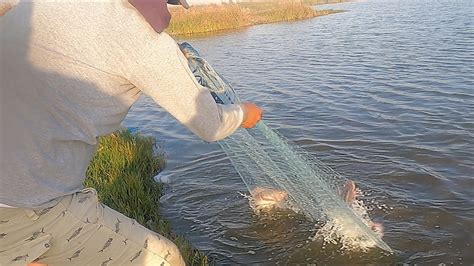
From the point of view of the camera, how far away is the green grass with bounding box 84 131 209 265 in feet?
15.0

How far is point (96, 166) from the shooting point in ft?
18.9

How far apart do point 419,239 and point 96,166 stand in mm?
3843

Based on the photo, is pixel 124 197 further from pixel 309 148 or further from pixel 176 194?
pixel 309 148

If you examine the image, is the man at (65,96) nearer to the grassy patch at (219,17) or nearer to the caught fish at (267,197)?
the caught fish at (267,197)

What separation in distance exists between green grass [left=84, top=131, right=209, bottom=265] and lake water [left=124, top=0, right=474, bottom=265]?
277mm

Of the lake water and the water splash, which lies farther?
the lake water

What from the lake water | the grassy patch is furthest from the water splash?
the grassy patch

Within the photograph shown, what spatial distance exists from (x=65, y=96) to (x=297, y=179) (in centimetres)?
258

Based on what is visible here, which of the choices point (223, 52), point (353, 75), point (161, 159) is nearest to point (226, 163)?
point (161, 159)

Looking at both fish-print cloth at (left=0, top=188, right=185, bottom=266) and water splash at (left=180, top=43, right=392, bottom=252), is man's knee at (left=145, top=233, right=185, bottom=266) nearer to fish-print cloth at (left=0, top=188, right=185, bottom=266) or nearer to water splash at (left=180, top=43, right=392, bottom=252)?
fish-print cloth at (left=0, top=188, right=185, bottom=266)

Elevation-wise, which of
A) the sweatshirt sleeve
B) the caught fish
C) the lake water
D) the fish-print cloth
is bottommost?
the lake water

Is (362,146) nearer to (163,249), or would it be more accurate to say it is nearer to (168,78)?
(163,249)

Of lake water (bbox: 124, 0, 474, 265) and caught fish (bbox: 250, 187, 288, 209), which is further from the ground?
caught fish (bbox: 250, 187, 288, 209)

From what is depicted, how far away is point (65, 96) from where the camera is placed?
1899 millimetres
